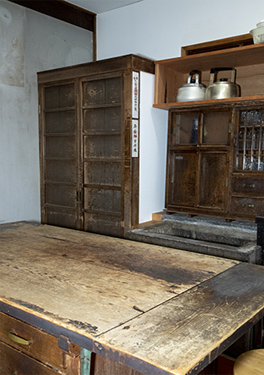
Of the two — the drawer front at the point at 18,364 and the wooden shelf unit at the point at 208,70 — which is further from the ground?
the wooden shelf unit at the point at 208,70

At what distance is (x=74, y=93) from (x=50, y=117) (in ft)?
1.50

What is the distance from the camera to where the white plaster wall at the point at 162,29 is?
10.8 feet

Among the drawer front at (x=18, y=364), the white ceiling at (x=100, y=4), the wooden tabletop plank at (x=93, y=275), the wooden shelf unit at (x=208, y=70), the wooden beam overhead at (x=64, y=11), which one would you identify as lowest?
the drawer front at (x=18, y=364)

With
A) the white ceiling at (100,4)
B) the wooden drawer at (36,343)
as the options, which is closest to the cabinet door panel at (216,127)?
the white ceiling at (100,4)

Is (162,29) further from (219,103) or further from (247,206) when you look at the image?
(247,206)

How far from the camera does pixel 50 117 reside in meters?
3.94

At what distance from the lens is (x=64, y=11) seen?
4.12 meters

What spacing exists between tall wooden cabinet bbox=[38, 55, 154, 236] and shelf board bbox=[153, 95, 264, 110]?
1.10ft

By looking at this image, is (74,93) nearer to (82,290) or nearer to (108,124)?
(108,124)

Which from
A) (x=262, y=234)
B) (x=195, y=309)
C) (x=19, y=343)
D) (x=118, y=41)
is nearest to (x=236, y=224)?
(x=262, y=234)

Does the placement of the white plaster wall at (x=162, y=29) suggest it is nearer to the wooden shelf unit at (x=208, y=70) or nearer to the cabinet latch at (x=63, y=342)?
the wooden shelf unit at (x=208, y=70)

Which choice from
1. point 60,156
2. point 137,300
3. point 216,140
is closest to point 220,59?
point 216,140

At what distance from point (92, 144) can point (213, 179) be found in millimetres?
1266

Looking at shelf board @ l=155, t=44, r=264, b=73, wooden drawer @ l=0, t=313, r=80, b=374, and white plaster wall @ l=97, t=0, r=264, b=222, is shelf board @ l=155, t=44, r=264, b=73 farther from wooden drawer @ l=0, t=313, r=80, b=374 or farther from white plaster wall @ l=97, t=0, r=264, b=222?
wooden drawer @ l=0, t=313, r=80, b=374
